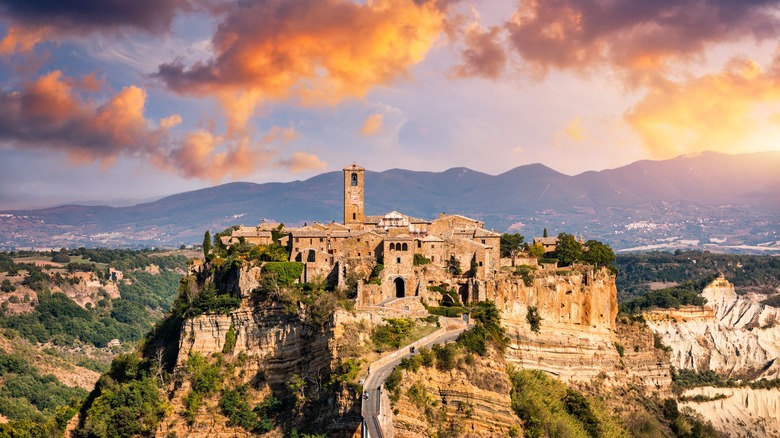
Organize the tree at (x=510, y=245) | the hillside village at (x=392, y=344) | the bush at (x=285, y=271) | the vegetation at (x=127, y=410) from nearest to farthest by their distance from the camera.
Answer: the hillside village at (x=392, y=344)
the vegetation at (x=127, y=410)
the bush at (x=285, y=271)
the tree at (x=510, y=245)

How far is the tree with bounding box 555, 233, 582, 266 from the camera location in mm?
73188

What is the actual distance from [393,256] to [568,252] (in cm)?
1987

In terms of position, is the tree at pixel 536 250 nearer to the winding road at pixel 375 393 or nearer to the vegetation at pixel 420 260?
the vegetation at pixel 420 260

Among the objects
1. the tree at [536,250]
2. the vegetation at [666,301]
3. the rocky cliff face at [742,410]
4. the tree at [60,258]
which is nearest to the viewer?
the tree at [536,250]

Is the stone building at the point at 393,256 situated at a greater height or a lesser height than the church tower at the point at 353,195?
lesser

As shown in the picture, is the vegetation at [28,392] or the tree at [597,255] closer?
the tree at [597,255]

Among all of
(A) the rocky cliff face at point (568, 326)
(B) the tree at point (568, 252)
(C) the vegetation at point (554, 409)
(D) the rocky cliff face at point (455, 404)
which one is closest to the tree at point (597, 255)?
(B) the tree at point (568, 252)

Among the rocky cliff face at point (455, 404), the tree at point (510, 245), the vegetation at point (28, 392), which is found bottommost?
the vegetation at point (28, 392)

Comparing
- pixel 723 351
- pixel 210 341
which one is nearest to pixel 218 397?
pixel 210 341

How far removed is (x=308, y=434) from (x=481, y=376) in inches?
434

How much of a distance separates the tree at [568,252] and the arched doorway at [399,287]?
18980mm

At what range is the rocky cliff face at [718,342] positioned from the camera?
309 ft

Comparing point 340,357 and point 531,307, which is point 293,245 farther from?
point 531,307

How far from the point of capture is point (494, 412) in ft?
163
